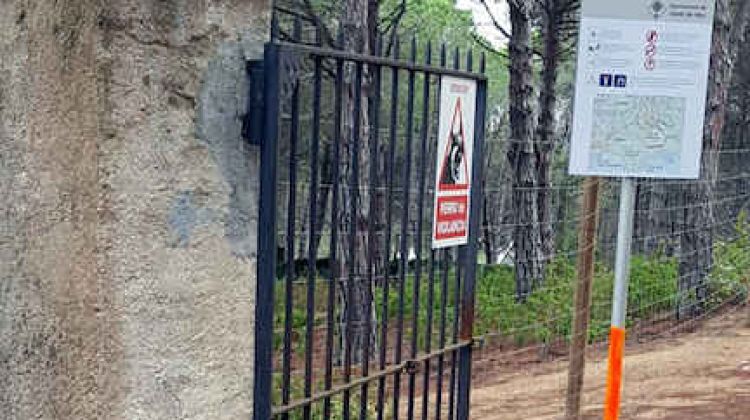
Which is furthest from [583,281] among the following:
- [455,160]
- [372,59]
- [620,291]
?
[372,59]

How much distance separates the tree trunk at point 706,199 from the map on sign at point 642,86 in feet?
23.9

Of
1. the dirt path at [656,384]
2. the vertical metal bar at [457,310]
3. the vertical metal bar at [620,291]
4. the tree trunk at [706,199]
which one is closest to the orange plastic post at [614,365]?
the vertical metal bar at [620,291]

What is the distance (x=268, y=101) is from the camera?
223 centimetres

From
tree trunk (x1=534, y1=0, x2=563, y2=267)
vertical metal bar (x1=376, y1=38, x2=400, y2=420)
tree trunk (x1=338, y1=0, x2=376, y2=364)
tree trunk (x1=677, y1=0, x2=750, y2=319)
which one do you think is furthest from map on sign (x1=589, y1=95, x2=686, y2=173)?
tree trunk (x1=534, y1=0, x2=563, y2=267)

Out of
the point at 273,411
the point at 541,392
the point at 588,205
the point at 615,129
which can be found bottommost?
the point at 541,392

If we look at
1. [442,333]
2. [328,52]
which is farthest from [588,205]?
[328,52]

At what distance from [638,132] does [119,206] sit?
2825 millimetres

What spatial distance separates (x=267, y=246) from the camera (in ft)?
7.54

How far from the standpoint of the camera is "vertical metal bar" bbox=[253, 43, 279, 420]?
224cm

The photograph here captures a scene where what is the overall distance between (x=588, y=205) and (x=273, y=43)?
9.85 ft

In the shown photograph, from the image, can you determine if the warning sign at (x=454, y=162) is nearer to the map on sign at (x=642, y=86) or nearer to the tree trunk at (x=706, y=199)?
the map on sign at (x=642, y=86)

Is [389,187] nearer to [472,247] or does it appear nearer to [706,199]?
[472,247]

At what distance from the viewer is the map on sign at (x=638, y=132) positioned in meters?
4.21

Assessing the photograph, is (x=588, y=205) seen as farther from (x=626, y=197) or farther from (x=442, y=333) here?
(x=442, y=333)
